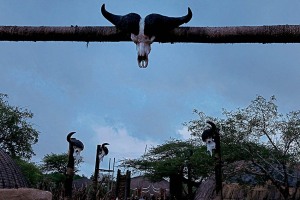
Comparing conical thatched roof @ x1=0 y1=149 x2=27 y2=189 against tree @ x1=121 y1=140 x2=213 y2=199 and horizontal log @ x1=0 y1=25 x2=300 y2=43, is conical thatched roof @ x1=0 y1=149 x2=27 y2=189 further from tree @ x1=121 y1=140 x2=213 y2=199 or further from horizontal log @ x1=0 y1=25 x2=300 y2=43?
tree @ x1=121 y1=140 x2=213 y2=199

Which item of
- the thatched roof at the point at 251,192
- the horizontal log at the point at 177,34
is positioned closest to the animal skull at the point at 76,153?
the horizontal log at the point at 177,34

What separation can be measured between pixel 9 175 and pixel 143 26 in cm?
990

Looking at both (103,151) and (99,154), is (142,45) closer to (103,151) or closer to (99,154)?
(103,151)

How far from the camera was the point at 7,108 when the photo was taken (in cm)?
3100

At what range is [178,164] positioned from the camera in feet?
88.2

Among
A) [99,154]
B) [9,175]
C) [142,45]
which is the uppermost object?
[99,154]

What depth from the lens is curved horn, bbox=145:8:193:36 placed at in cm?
281

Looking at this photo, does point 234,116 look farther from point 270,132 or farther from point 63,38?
point 63,38

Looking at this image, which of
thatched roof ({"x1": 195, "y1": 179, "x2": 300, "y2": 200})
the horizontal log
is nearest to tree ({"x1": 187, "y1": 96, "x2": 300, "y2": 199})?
thatched roof ({"x1": 195, "y1": 179, "x2": 300, "y2": 200})

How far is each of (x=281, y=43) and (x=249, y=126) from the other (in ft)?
45.5

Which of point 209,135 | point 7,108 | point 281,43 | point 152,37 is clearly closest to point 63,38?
point 152,37

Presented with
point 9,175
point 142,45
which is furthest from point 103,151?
point 142,45

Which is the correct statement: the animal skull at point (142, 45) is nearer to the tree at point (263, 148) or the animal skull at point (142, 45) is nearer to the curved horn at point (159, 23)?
the curved horn at point (159, 23)

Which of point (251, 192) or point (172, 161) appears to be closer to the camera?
point (251, 192)
